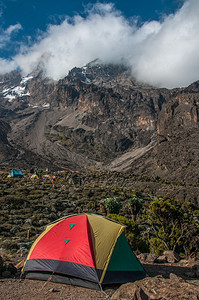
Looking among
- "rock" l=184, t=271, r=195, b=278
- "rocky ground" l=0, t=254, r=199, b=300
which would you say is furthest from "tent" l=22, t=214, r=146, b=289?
"rock" l=184, t=271, r=195, b=278

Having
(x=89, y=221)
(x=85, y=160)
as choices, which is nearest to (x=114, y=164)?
(x=85, y=160)

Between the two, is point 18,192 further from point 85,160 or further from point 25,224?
point 85,160

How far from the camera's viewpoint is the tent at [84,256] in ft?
27.1

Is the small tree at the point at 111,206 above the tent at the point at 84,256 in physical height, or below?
below

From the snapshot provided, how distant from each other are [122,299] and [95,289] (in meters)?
1.81

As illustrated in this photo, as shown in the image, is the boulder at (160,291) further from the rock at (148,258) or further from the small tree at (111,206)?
the small tree at (111,206)

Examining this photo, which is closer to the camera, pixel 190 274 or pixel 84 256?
pixel 84 256

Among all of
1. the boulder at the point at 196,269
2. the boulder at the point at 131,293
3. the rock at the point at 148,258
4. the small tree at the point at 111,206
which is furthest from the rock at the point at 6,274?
the small tree at the point at 111,206

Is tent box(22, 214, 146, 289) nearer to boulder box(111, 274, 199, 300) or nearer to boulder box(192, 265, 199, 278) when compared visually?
boulder box(111, 274, 199, 300)

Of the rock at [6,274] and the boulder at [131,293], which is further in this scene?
the rock at [6,274]

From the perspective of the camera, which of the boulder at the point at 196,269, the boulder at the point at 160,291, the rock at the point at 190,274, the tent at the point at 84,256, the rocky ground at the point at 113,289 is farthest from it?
the boulder at the point at 196,269

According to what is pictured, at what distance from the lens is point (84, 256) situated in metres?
8.62

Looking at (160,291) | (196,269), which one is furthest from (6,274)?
(196,269)

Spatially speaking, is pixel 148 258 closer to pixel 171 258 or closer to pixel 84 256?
pixel 171 258
